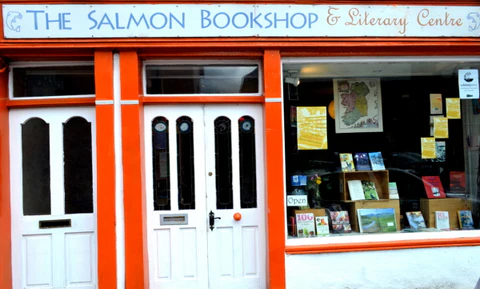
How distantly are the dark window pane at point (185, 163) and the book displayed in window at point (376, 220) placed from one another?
2.31m

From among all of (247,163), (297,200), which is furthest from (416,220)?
(247,163)

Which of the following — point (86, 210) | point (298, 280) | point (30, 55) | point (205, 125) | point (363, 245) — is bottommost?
point (298, 280)

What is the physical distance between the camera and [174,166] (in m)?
5.42

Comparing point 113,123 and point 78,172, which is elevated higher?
point 113,123

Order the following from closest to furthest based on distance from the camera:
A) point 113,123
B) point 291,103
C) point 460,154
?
1. point 113,123
2. point 291,103
3. point 460,154

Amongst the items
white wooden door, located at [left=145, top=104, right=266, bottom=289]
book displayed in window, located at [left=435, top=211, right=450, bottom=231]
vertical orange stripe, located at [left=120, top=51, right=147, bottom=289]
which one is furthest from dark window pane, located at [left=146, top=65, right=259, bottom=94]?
book displayed in window, located at [left=435, top=211, right=450, bottom=231]

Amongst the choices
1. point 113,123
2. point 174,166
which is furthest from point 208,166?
point 113,123

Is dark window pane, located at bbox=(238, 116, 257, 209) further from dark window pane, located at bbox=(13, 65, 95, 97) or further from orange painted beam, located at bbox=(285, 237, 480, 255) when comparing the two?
dark window pane, located at bbox=(13, 65, 95, 97)

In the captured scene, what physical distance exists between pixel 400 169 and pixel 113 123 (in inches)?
155

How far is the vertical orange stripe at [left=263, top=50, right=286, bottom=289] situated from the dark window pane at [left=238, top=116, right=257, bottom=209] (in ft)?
0.87

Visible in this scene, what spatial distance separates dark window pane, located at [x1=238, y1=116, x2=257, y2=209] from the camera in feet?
18.0

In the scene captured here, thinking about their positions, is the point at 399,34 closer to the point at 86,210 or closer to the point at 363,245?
the point at 363,245

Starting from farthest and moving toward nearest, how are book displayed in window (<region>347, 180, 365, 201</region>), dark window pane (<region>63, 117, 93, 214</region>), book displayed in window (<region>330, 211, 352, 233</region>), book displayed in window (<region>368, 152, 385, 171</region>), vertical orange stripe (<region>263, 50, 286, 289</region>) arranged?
1. book displayed in window (<region>368, 152, 385, 171</region>)
2. book displayed in window (<region>347, 180, 365, 201</region>)
3. book displayed in window (<region>330, 211, 352, 233</region>)
4. dark window pane (<region>63, 117, 93, 214</region>)
5. vertical orange stripe (<region>263, 50, 286, 289</region>)

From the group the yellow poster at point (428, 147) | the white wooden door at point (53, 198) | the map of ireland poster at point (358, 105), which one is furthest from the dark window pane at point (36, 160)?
the yellow poster at point (428, 147)
